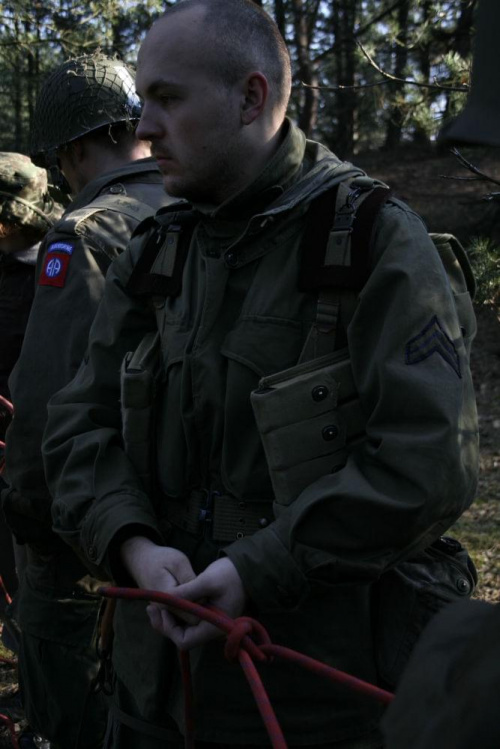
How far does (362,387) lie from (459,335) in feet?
0.74

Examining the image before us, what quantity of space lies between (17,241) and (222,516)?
2.30 m

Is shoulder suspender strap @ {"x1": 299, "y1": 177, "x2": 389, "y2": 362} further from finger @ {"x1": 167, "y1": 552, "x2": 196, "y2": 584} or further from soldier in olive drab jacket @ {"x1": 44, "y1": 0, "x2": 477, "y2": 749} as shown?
finger @ {"x1": 167, "y1": 552, "x2": 196, "y2": 584}

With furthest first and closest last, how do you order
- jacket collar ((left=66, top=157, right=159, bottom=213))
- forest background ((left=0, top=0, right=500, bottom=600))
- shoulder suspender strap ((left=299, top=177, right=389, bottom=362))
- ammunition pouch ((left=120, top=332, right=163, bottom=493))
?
forest background ((left=0, top=0, right=500, bottom=600)), jacket collar ((left=66, top=157, right=159, bottom=213)), ammunition pouch ((left=120, top=332, right=163, bottom=493)), shoulder suspender strap ((left=299, top=177, right=389, bottom=362))

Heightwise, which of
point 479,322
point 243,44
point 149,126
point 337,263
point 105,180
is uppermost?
point 243,44

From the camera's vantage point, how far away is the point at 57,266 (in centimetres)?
286

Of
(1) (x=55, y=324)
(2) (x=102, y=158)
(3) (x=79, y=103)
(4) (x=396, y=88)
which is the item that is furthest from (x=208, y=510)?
(4) (x=396, y=88)

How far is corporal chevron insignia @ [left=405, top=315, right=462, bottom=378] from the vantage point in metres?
1.81

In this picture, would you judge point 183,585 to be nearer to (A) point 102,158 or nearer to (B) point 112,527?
(B) point 112,527

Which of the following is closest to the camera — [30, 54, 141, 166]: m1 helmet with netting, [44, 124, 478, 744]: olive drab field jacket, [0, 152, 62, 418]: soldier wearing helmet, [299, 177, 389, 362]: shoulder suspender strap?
[44, 124, 478, 744]: olive drab field jacket

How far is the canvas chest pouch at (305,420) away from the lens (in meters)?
1.88

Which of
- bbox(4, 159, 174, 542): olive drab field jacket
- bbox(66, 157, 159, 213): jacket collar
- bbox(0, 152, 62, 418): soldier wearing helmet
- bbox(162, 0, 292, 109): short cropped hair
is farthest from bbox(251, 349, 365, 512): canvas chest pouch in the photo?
bbox(0, 152, 62, 418): soldier wearing helmet

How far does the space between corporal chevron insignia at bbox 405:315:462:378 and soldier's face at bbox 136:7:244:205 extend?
60 centimetres

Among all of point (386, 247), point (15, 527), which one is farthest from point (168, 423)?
point (15, 527)

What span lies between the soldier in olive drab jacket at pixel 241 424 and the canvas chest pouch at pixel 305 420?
0.04 feet
